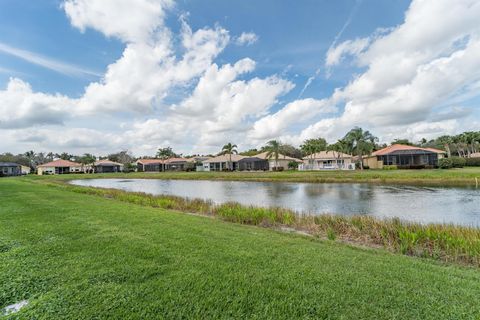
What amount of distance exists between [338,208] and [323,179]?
17968 millimetres

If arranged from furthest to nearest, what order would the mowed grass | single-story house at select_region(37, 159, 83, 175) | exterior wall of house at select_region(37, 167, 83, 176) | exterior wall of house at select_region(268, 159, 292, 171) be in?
1. single-story house at select_region(37, 159, 83, 175)
2. exterior wall of house at select_region(37, 167, 83, 176)
3. exterior wall of house at select_region(268, 159, 292, 171)
4. the mowed grass

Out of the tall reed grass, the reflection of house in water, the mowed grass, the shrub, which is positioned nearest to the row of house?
the shrub

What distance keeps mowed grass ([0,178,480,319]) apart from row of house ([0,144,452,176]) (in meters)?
45.4

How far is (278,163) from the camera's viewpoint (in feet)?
205

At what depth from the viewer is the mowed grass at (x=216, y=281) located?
3.28m

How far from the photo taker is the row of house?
4584 cm

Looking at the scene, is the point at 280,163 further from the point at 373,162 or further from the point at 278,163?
the point at 373,162

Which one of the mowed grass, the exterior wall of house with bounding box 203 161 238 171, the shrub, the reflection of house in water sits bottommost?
the reflection of house in water

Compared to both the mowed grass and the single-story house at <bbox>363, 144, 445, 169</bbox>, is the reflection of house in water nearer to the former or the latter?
the mowed grass

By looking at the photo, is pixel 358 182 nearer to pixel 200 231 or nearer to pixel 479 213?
pixel 479 213

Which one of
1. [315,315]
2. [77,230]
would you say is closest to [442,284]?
[315,315]

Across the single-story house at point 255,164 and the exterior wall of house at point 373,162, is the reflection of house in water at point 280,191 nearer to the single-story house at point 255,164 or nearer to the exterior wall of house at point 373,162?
the exterior wall of house at point 373,162

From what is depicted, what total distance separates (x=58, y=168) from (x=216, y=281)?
90.3 meters

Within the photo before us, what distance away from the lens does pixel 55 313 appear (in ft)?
10.5
